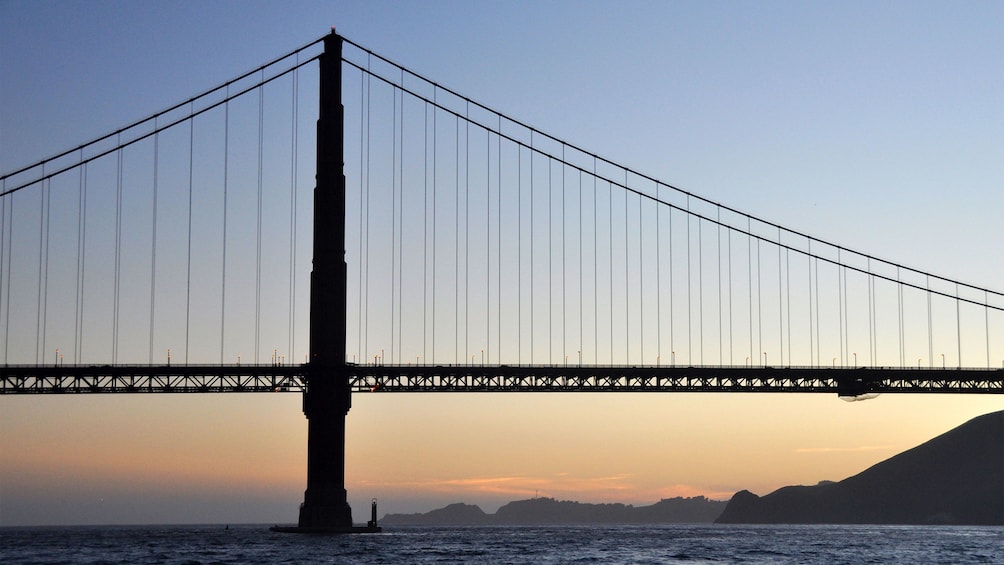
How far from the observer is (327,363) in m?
84.4

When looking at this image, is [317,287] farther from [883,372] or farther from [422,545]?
[883,372]

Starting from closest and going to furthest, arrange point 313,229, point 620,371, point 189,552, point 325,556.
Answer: point 325,556 < point 189,552 < point 313,229 < point 620,371

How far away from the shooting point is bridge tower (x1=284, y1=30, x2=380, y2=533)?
3273 inches

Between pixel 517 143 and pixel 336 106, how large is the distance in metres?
17.9

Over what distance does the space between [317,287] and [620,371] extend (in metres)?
21.8

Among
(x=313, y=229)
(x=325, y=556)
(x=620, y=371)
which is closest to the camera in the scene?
(x=325, y=556)

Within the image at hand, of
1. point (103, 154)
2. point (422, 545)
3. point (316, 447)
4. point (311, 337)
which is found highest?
point (103, 154)

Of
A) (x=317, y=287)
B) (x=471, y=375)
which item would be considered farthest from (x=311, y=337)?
(x=471, y=375)

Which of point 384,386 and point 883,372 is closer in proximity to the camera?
→ point 384,386

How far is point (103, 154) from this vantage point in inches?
3674

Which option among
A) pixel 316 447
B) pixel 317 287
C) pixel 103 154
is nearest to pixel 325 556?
pixel 316 447

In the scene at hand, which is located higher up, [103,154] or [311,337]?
[103,154]

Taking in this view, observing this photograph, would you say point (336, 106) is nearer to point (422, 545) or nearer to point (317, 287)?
point (317, 287)

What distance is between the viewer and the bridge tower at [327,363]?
8312 centimetres
